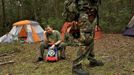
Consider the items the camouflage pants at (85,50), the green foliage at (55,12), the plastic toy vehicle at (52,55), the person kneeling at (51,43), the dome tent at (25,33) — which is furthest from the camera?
the green foliage at (55,12)

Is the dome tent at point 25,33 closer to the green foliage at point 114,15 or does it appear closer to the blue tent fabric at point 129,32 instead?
the blue tent fabric at point 129,32

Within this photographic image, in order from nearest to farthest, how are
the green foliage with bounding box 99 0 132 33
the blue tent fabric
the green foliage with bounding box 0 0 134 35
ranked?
the blue tent fabric
the green foliage with bounding box 99 0 132 33
the green foliage with bounding box 0 0 134 35

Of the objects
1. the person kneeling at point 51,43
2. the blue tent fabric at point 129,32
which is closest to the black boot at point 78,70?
the person kneeling at point 51,43

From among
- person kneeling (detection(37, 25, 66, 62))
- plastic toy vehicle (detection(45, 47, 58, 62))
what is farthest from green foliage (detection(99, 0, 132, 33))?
plastic toy vehicle (detection(45, 47, 58, 62))

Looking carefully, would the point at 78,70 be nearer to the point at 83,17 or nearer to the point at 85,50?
the point at 85,50

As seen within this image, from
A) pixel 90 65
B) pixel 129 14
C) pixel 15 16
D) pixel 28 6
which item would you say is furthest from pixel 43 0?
pixel 90 65

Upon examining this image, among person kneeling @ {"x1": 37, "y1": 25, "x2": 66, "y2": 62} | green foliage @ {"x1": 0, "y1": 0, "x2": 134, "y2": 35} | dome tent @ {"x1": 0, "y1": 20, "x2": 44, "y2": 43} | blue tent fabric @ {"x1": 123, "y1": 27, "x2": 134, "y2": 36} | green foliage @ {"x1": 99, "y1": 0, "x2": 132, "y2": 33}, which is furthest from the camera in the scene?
green foliage @ {"x1": 0, "y1": 0, "x2": 134, "y2": 35}

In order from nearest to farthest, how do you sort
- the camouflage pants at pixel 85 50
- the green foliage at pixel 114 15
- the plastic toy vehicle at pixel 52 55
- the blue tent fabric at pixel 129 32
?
Result: the camouflage pants at pixel 85 50 → the plastic toy vehicle at pixel 52 55 → the blue tent fabric at pixel 129 32 → the green foliage at pixel 114 15

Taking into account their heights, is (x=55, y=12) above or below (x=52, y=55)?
above

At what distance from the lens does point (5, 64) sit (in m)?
6.49

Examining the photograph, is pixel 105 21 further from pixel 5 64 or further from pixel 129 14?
pixel 5 64

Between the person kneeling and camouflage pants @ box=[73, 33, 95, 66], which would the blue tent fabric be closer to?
the person kneeling

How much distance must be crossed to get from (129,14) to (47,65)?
34.6 feet

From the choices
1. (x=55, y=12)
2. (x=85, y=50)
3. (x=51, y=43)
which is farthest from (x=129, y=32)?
(x=55, y=12)
